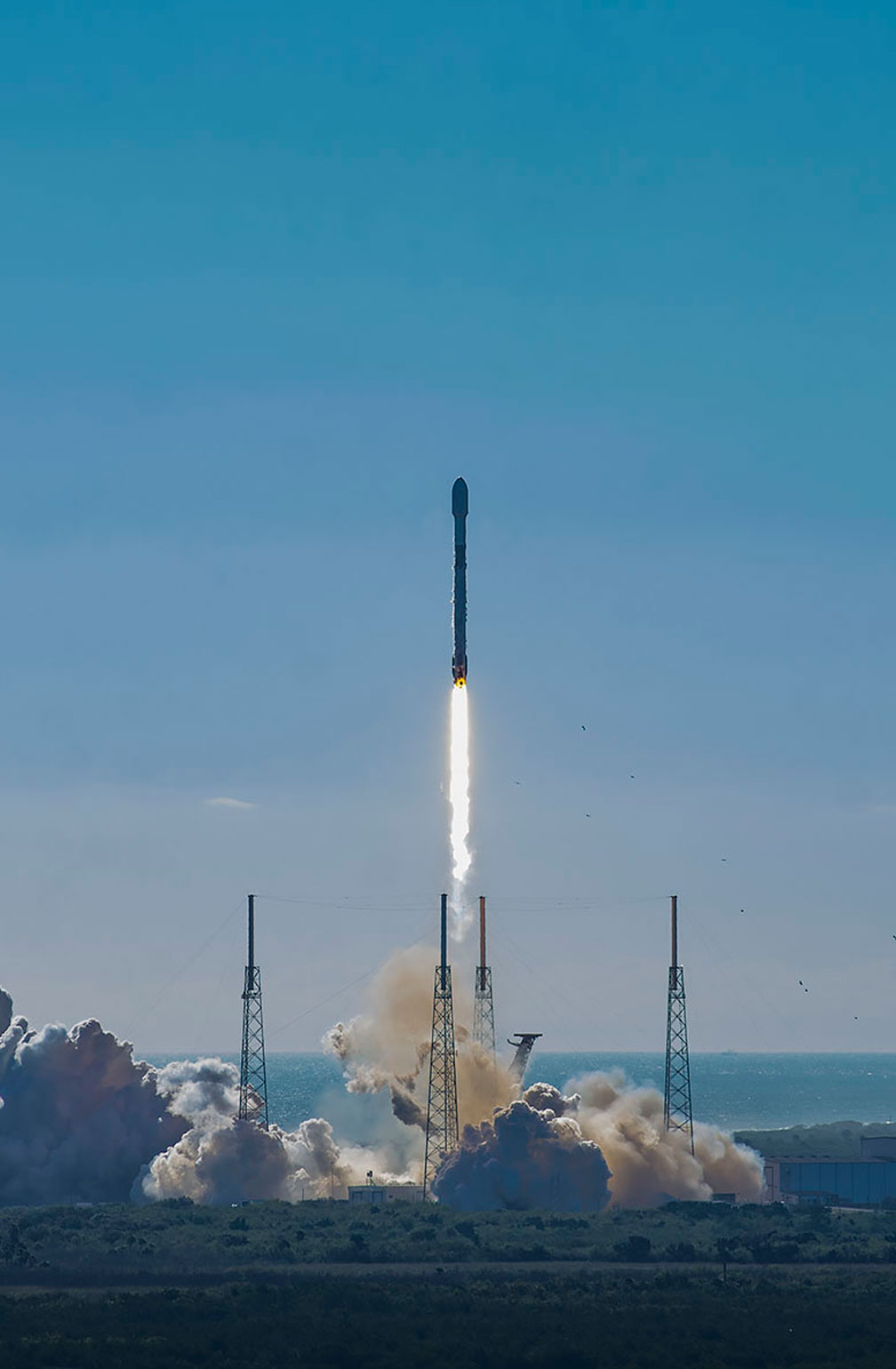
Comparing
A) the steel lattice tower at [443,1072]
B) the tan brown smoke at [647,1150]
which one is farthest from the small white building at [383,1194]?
the tan brown smoke at [647,1150]

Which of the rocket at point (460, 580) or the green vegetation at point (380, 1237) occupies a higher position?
the rocket at point (460, 580)

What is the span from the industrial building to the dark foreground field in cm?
1631

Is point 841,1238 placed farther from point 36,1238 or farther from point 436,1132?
point 36,1238

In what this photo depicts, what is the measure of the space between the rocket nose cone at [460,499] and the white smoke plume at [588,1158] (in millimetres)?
35174

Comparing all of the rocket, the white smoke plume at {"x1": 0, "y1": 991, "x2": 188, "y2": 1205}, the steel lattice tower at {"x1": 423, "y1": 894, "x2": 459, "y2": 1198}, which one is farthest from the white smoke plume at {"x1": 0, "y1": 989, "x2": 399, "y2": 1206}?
the rocket

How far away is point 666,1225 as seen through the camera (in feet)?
406

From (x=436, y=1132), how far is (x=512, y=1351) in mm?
56629

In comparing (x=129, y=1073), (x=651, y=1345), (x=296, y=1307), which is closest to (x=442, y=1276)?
(x=296, y=1307)

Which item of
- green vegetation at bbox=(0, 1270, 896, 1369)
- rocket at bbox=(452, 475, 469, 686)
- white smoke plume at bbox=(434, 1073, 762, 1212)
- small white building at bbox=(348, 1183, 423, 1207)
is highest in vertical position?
rocket at bbox=(452, 475, 469, 686)

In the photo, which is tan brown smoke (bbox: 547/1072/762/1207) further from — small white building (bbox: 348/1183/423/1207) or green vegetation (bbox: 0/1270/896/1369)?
green vegetation (bbox: 0/1270/896/1369)

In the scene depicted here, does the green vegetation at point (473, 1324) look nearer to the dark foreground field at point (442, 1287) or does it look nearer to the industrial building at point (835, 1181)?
the dark foreground field at point (442, 1287)

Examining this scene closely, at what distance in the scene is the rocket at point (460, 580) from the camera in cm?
12894

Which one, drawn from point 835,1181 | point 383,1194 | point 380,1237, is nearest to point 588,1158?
point 383,1194

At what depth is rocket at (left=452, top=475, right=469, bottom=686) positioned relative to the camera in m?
129
